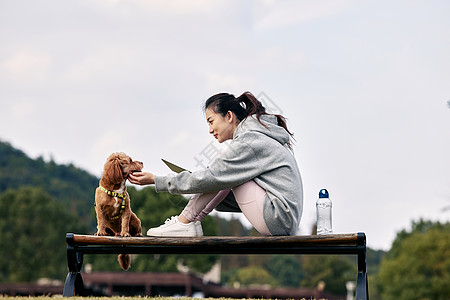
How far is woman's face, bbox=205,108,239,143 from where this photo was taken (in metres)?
6.84

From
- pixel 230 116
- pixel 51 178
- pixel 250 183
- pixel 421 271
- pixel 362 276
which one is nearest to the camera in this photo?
pixel 362 276

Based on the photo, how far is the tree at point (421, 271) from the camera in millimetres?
66875

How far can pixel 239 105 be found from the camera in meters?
6.88

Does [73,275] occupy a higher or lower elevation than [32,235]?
lower

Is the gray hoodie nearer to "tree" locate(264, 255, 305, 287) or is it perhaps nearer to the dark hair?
the dark hair

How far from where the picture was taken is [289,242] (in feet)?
19.5

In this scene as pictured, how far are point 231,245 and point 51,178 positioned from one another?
125081 millimetres

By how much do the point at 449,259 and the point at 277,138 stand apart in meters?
63.4

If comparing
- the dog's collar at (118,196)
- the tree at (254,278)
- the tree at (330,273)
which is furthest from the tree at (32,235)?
the dog's collar at (118,196)

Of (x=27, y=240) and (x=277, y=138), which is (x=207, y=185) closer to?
(x=277, y=138)

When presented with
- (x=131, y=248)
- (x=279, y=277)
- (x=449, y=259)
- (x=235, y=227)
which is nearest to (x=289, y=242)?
(x=131, y=248)

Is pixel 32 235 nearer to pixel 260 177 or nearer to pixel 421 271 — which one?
pixel 421 271

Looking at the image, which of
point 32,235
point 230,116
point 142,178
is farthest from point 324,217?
point 32,235

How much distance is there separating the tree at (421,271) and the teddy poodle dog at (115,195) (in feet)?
207
